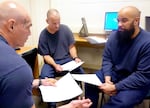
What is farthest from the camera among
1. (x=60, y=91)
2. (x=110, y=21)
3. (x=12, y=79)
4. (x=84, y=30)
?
(x=84, y=30)

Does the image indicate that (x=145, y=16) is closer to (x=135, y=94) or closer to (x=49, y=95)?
(x=135, y=94)

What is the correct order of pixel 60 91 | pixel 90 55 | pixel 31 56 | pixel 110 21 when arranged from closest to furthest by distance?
1. pixel 60 91
2. pixel 31 56
3. pixel 110 21
4. pixel 90 55

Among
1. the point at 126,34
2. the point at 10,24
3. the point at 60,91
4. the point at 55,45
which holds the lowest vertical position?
the point at 60,91

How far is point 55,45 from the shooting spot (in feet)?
9.22

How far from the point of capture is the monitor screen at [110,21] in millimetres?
3312

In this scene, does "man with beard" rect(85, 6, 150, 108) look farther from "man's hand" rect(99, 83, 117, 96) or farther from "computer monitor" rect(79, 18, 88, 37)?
"computer monitor" rect(79, 18, 88, 37)

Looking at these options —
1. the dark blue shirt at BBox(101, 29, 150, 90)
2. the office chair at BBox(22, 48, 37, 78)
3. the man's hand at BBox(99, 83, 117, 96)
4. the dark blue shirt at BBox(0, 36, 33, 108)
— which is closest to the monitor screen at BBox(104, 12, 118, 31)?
the dark blue shirt at BBox(101, 29, 150, 90)

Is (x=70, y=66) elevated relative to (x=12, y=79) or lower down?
lower down

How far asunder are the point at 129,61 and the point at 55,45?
105 centimetres

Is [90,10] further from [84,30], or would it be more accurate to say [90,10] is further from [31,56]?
[31,56]

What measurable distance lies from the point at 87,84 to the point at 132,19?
0.79m

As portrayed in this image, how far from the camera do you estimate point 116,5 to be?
3.35 metres

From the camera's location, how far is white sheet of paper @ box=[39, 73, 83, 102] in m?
1.82

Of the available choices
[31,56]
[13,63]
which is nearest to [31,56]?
[31,56]
